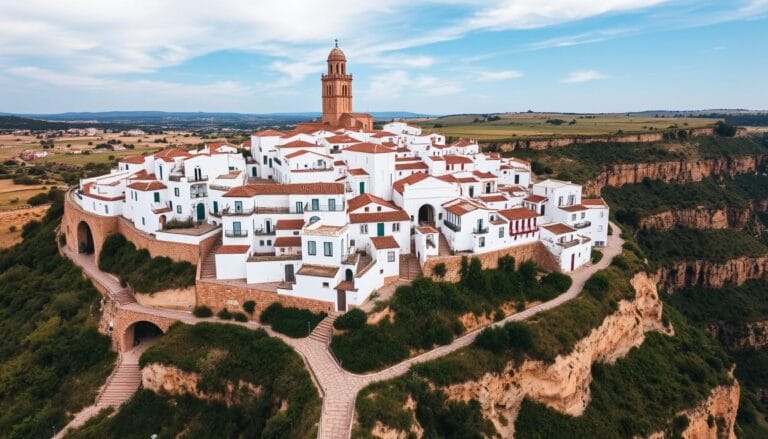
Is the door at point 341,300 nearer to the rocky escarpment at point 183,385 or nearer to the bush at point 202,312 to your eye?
the rocky escarpment at point 183,385

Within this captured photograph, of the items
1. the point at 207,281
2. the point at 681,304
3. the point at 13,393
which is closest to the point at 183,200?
the point at 207,281

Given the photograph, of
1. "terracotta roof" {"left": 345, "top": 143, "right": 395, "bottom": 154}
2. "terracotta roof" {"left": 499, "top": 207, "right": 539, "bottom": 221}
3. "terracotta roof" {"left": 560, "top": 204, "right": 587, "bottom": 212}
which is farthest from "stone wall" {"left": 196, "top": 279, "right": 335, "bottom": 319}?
"terracotta roof" {"left": 560, "top": 204, "right": 587, "bottom": 212}

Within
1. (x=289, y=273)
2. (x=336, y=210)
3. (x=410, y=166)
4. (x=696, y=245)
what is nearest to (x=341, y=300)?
(x=289, y=273)

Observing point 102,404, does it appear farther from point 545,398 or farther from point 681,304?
point 681,304

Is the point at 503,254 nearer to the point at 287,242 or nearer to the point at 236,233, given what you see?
the point at 287,242

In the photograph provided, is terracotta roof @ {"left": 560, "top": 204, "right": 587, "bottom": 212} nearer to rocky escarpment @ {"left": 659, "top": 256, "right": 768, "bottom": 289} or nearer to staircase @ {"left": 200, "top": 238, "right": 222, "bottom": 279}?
rocky escarpment @ {"left": 659, "top": 256, "right": 768, "bottom": 289}

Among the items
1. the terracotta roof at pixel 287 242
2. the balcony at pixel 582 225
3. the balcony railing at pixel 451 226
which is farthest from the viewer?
→ the balcony at pixel 582 225

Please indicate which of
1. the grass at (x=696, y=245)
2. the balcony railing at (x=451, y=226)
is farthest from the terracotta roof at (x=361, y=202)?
the grass at (x=696, y=245)
